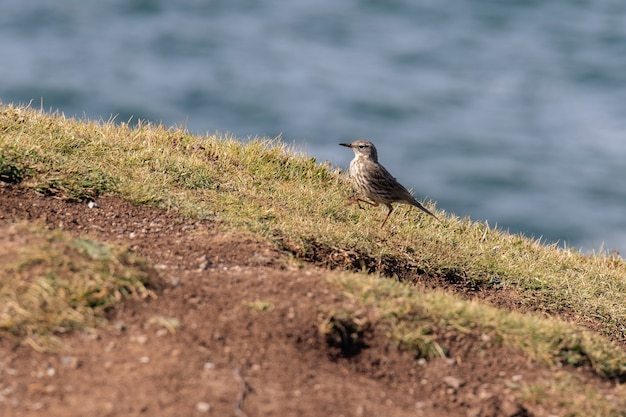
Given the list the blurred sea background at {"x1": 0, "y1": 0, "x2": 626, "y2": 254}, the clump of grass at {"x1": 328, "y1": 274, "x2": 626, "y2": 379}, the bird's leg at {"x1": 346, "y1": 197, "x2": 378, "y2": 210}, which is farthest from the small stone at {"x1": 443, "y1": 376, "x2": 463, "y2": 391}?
the blurred sea background at {"x1": 0, "y1": 0, "x2": 626, "y2": 254}

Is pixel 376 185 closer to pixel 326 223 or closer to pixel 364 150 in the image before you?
pixel 364 150

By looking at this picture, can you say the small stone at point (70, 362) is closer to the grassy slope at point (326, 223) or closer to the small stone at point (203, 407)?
the small stone at point (203, 407)

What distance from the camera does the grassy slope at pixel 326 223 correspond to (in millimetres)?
7688

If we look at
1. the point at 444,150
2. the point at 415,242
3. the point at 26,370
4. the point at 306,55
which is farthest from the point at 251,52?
the point at 26,370

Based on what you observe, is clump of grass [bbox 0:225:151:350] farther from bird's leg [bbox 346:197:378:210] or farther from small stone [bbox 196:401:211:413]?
bird's leg [bbox 346:197:378:210]

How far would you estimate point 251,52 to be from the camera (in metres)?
64.4

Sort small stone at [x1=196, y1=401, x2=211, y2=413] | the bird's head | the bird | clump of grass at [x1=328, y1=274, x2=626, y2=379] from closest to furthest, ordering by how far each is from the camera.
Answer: small stone at [x1=196, y1=401, x2=211, y2=413] → clump of grass at [x1=328, y1=274, x2=626, y2=379] → the bird → the bird's head

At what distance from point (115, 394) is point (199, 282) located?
1624mm

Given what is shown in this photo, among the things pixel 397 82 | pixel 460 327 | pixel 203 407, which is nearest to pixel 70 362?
pixel 203 407

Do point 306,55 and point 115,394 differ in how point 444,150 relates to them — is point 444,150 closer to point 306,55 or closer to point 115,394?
point 306,55

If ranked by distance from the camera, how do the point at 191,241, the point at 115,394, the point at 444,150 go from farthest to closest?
the point at 444,150, the point at 191,241, the point at 115,394

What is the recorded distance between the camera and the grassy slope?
7.69 m

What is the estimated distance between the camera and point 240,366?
651 cm

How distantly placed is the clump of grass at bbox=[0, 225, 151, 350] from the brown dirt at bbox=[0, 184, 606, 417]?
0.40 ft
